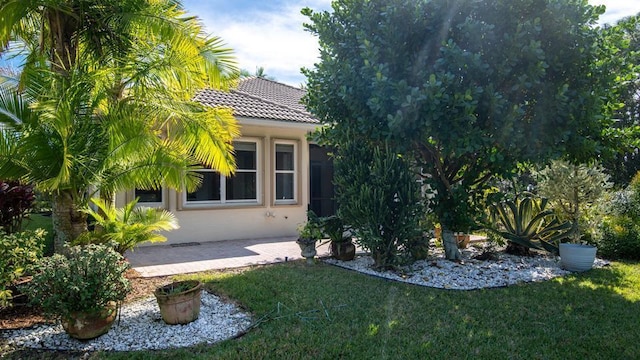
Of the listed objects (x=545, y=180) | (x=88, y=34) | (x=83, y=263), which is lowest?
(x=83, y=263)

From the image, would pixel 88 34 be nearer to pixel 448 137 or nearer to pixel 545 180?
pixel 448 137

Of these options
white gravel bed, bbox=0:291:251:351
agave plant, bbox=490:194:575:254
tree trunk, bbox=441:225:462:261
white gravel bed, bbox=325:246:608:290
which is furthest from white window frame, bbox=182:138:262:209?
agave plant, bbox=490:194:575:254

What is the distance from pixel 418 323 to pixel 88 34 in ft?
20.9

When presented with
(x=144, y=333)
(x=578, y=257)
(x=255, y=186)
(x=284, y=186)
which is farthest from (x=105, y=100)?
(x=578, y=257)

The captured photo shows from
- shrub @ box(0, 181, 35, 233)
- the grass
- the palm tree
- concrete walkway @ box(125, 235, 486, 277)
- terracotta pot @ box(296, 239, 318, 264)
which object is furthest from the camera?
the grass

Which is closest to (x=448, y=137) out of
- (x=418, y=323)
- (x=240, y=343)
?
(x=418, y=323)

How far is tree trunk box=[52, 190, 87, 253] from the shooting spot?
5.39m

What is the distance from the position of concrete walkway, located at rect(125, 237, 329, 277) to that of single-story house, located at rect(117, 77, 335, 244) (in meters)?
0.60

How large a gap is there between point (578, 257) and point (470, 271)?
2.31 m

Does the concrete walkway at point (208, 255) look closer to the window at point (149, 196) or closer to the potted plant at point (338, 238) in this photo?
the potted plant at point (338, 238)

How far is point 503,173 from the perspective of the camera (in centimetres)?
723

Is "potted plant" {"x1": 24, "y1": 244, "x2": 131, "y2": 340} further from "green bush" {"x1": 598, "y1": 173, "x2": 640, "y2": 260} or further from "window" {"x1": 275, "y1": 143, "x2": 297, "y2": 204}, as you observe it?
"green bush" {"x1": 598, "y1": 173, "x2": 640, "y2": 260}

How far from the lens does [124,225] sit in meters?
6.29

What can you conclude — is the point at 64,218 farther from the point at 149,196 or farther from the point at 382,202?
the point at 382,202
